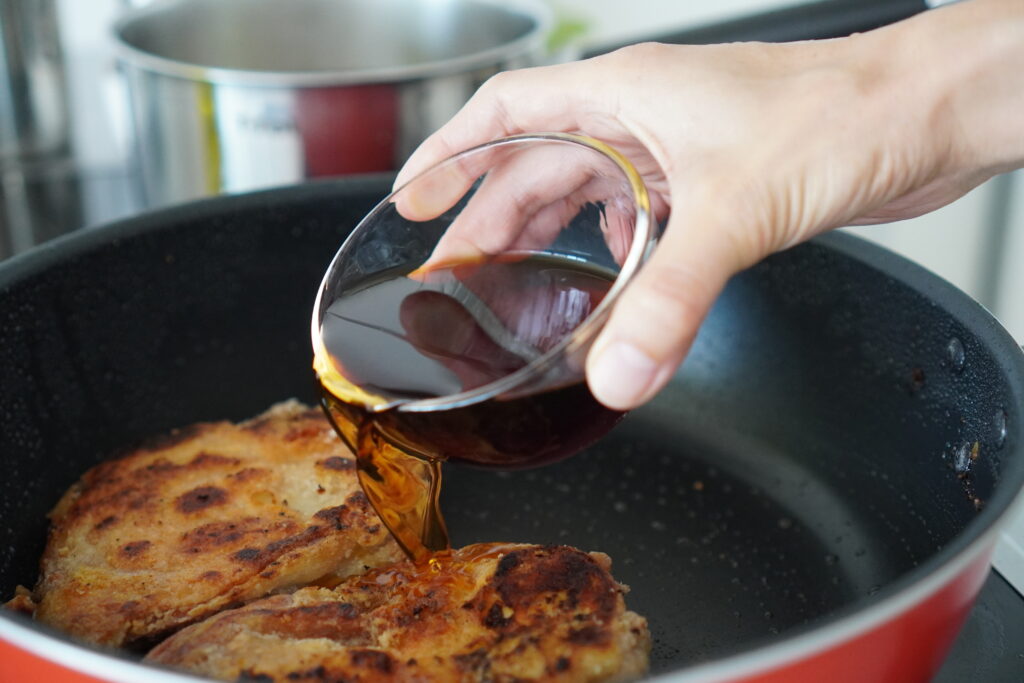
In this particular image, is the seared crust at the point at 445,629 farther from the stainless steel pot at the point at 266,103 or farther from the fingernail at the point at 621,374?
the stainless steel pot at the point at 266,103

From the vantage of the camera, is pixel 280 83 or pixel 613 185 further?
pixel 280 83

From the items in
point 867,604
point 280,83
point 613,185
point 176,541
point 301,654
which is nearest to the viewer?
point 867,604

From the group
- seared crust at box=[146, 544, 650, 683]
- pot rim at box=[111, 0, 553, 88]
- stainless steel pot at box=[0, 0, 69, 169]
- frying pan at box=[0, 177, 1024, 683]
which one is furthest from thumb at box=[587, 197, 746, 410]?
stainless steel pot at box=[0, 0, 69, 169]

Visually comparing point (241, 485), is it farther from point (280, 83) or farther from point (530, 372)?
point (280, 83)

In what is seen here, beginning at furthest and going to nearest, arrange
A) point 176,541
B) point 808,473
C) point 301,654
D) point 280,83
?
point 280,83, point 808,473, point 176,541, point 301,654

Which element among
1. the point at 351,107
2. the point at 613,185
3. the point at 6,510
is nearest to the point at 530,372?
the point at 613,185

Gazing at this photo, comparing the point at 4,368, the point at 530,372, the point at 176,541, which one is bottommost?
the point at 176,541

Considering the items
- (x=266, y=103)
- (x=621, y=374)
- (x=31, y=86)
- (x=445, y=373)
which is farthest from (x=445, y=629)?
(x=31, y=86)
